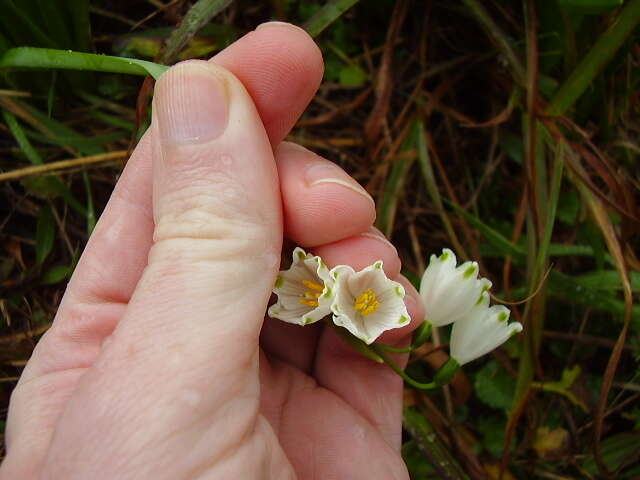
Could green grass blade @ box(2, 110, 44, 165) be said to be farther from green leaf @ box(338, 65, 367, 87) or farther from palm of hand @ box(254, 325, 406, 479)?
green leaf @ box(338, 65, 367, 87)

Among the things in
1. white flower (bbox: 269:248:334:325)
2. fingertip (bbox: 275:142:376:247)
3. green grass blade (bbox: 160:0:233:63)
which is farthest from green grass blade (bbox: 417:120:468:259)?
green grass blade (bbox: 160:0:233:63)

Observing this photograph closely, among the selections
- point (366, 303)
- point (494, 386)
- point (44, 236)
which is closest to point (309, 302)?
point (366, 303)

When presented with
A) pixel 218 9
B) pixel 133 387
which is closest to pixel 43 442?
pixel 133 387

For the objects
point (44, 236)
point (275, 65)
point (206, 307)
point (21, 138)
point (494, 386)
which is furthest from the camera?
point (494, 386)

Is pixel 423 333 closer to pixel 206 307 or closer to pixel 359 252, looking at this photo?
pixel 359 252

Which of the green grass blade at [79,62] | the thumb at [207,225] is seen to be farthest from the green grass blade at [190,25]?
the thumb at [207,225]

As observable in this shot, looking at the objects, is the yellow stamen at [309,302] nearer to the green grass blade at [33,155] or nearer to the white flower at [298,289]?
the white flower at [298,289]
